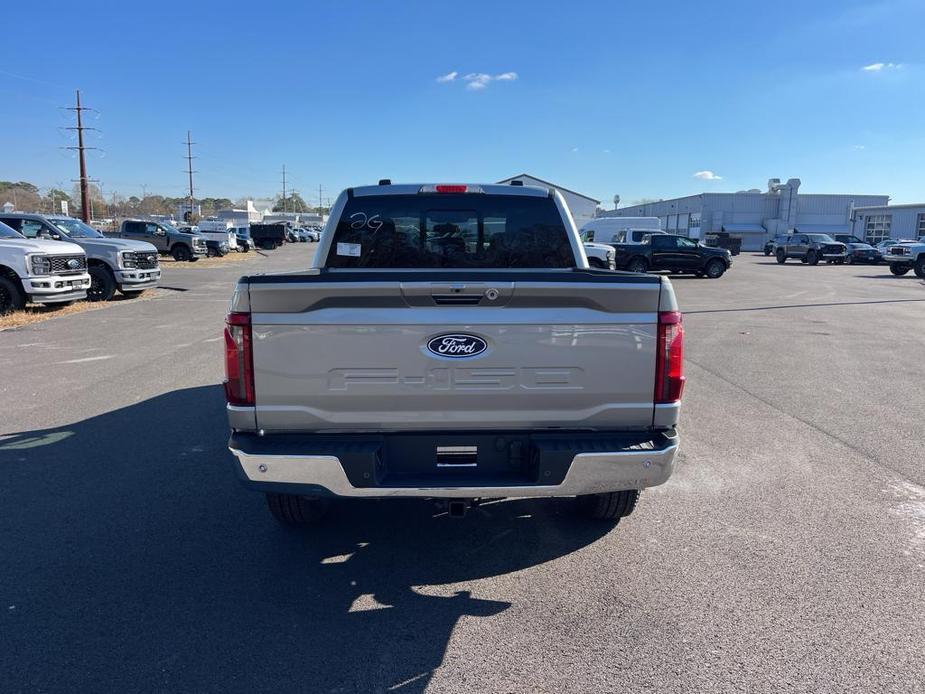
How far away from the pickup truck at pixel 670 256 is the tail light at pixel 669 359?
25.0 metres

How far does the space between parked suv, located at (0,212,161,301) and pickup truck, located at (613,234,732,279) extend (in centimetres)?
1796

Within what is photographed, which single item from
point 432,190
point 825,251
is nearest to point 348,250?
point 432,190

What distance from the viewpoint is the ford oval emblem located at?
3.27 m

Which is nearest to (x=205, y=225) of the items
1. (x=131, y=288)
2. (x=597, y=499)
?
(x=131, y=288)

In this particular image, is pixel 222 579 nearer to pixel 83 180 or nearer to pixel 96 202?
pixel 83 180

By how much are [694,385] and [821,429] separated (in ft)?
6.36

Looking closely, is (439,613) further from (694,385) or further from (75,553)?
(694,385)

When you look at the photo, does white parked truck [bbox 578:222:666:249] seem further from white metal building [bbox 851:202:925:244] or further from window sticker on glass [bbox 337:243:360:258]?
white metal building [bbox 851:202:925:244]

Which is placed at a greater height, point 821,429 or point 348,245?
point 348,245

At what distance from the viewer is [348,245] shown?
4.95 m

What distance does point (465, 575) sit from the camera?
3738 mm

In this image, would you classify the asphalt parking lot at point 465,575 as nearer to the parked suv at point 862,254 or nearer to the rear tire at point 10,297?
the rear tire at point 10,297

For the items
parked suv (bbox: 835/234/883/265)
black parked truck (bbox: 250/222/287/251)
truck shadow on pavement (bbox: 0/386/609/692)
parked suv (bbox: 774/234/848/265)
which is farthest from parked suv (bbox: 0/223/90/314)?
black parked truck (bbox: 250/222/287/251)

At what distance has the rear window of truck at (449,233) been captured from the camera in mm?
4945
